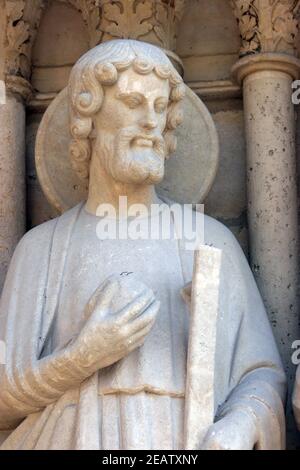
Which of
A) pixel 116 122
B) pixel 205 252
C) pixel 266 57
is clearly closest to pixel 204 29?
pixel 266 57

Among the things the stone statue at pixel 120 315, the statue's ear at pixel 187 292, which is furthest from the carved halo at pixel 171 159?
the statue's ear at pixel 187 292

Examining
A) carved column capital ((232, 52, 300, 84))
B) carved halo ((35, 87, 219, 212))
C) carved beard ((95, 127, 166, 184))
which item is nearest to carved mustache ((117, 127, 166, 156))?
carved beard ((95, 127, 166, 184))

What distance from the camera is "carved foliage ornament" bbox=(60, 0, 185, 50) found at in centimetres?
627

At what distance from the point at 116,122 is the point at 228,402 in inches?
38.0

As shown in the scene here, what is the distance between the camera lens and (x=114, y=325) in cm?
509

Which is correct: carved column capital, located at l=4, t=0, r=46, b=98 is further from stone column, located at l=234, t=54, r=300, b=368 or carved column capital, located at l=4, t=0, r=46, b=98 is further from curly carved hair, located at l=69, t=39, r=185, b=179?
stone column, located at l=234, t=54, r=300, b=368

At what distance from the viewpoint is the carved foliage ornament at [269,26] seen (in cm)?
620

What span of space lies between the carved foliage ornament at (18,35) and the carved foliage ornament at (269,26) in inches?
30.7

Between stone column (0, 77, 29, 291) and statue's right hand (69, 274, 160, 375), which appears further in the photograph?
stone column (0, 77, 29, 291)

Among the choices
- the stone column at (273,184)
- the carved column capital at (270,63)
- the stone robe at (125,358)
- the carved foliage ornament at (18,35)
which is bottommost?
the stone robe at (125,358)

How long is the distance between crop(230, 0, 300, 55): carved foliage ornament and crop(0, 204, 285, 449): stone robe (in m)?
0.77

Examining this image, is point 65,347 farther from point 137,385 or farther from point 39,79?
point 39,79

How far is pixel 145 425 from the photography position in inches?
201

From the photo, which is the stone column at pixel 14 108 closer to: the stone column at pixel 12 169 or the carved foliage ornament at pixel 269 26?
the stone column at pixel 12 169
